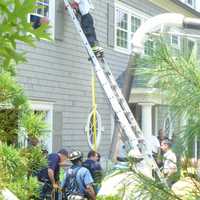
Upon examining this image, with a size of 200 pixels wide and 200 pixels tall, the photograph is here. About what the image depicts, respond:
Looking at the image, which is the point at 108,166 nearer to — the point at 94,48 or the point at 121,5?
the point at 94,48

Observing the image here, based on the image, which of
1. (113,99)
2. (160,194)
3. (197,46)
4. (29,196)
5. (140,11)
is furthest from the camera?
(140,11)

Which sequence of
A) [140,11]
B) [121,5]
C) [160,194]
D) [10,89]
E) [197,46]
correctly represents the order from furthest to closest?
1. [140,11]
2. [121,5]
3. [10,89]
4. [197,46]
5. [160,194]

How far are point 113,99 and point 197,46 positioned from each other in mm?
9946

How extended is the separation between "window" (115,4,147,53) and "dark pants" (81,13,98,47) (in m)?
3.09

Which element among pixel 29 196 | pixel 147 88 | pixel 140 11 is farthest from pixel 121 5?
→ pixel 147 88

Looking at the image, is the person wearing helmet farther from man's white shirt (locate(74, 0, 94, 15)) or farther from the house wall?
man's white shirt (locate(74, 0, 94, 15))

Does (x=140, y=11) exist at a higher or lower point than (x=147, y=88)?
higher

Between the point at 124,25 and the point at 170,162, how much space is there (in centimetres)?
1569

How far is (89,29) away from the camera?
13.7m

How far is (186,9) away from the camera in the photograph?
22062 mm

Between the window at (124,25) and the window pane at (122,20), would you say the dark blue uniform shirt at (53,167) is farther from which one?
the window pane at (122,20)

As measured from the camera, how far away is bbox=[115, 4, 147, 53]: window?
56.0 ft

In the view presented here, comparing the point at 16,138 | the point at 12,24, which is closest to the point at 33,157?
the point at 16,138

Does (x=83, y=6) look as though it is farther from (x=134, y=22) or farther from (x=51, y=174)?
(x=51, y=174)
